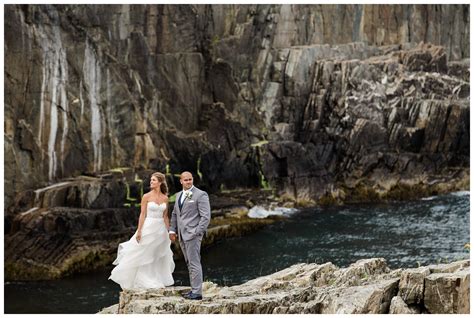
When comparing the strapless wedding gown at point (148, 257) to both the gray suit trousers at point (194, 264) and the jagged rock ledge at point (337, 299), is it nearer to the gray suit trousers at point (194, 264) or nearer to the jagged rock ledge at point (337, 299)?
the jagged rock ledge at point (337, 299)

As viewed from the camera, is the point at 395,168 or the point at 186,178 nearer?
the point at 186,178

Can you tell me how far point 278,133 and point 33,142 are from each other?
17784 millimetres

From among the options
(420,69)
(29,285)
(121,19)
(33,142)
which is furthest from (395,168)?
(29,285)

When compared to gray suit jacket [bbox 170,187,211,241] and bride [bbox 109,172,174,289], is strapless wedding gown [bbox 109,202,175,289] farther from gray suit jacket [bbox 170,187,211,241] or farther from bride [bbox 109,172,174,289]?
gray suit jacket [bbox 170,187,211,241]

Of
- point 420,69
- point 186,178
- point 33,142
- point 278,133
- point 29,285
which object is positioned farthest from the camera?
point 420,69

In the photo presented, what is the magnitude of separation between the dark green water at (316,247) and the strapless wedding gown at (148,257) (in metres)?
14.7

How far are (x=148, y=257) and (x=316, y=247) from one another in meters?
24.1

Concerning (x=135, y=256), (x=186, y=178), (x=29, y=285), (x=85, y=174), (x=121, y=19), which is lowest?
(x=29, y=285)

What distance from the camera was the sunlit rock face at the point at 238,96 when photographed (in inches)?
1619

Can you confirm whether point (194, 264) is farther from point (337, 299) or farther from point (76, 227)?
point (76, 227)

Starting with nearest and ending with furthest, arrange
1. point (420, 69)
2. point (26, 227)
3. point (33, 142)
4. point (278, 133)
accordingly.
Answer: point (26, 227), point (33, 142), point (278, 133), point (420, 69)

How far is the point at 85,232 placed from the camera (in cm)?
3712

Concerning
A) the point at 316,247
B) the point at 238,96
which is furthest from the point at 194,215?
the point at 238,96

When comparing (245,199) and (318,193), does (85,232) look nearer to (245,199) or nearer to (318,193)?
(245,199)
